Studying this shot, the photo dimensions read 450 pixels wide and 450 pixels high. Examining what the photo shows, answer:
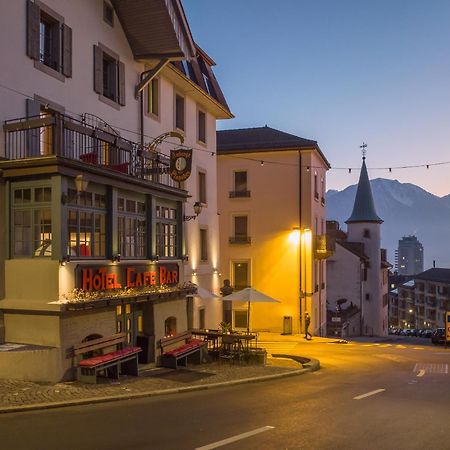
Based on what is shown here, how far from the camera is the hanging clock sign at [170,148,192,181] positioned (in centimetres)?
1861

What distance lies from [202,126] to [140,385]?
53.0ft

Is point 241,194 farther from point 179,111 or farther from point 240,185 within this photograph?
point 179,111

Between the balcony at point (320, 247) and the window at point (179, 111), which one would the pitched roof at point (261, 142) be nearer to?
the balcony at point (320, 247)

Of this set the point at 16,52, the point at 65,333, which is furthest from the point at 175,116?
the point at 65,333

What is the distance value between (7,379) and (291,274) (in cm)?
2559

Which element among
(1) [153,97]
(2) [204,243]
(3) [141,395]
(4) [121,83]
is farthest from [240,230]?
Answer: (3) [141,395]

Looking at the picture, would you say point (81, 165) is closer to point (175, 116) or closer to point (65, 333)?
point (65, 333)

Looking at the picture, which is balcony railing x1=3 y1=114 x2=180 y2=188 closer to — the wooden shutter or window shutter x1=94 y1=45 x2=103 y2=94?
the wooden shutter

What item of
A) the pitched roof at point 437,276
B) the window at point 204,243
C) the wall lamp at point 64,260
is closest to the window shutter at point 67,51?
the wall lamp at point 64,260

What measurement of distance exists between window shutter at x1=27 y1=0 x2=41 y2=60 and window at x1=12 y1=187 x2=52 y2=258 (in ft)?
12.1

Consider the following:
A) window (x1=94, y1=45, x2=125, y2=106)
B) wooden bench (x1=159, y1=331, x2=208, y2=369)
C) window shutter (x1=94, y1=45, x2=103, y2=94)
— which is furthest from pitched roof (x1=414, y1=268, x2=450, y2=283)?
window shutter (x1=94, y1=45, x2=103, y2=94)

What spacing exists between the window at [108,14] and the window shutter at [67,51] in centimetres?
239

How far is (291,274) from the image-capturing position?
3709cm

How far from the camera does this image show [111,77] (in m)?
19.4
